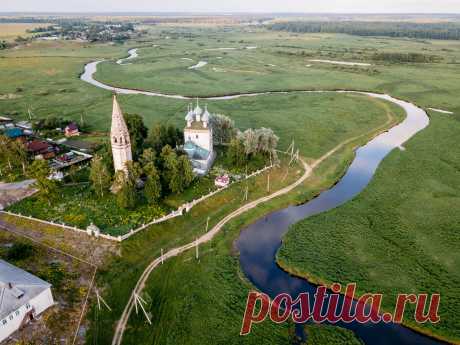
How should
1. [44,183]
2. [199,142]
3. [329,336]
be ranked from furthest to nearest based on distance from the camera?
[199,142], [44,183], [329,336]

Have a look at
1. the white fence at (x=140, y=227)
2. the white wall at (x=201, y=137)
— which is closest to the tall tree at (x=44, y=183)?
the white fence at (x=140, y=227)

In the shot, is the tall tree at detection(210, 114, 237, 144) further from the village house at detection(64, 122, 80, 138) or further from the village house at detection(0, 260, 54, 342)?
the village house at detection(0, 260, 54, 342)

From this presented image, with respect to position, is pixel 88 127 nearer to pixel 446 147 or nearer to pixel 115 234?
pixel 115 234

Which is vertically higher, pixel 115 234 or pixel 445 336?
pixel 115 234

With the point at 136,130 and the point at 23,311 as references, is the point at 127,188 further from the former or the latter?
the point at 136,130

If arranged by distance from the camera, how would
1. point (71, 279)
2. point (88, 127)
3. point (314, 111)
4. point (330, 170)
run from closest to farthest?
point (71, 279)
point (330, 170)
point (88, 127)
point (314, 111)

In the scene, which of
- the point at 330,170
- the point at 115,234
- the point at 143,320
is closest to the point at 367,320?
the point at 143,320

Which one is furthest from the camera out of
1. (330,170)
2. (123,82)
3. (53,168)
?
(123,82)

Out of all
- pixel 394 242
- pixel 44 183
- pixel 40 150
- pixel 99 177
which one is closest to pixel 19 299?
pixel 44 183
